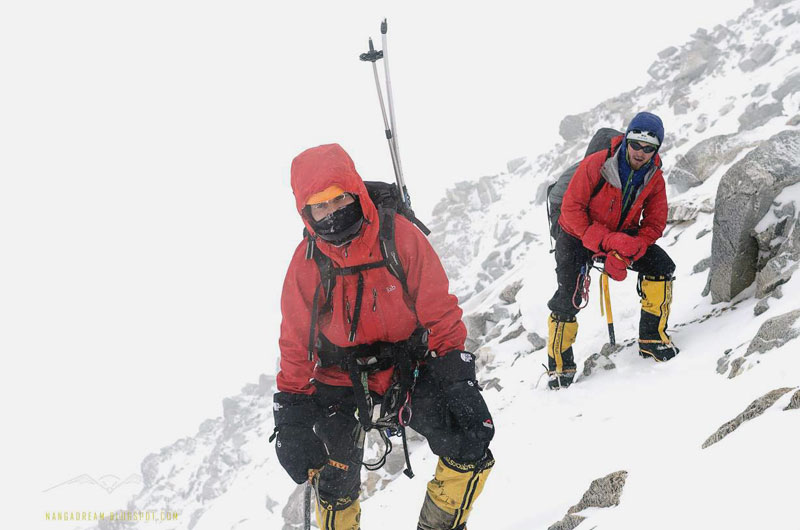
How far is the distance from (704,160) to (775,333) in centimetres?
1187

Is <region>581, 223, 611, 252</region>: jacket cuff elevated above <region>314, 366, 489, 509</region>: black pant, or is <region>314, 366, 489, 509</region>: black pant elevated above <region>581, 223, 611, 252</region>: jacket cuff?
<region>581, 223, 611, 252</region>: jacket cuff

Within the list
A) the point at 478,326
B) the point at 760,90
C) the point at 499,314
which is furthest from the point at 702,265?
the point at 760,90

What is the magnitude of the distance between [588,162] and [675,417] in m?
2.68

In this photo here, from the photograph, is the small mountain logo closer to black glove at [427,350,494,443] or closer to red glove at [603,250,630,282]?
red glove at [603,250,630,282]

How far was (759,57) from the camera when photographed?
92.6 feet

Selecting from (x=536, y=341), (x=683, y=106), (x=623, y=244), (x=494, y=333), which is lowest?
(x=494, y=333)

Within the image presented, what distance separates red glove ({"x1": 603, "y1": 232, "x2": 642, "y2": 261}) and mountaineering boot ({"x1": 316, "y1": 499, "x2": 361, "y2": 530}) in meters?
3.56

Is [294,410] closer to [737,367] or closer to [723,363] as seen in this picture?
[737,367]

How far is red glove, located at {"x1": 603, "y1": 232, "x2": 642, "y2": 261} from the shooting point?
5.17 meters

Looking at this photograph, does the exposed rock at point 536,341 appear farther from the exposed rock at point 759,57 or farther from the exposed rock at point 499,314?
the exposed rock at point 759,57

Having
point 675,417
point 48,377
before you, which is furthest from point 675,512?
point 48,377

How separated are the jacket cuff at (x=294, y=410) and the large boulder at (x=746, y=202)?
5.30 m

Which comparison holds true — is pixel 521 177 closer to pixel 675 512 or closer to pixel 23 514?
pixel 675 512

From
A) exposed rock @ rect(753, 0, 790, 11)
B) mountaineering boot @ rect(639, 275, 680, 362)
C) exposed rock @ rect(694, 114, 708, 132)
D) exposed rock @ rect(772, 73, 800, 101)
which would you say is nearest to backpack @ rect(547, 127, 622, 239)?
mountaineering boot @ rect(639, 275, 680, 362)
